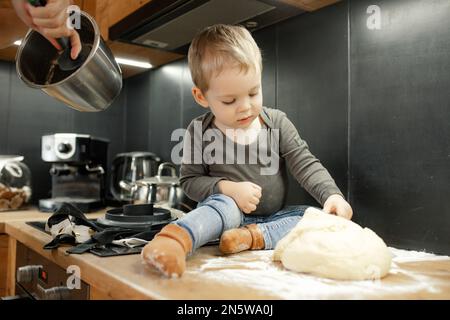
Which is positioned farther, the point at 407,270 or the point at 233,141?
the point at 233,141

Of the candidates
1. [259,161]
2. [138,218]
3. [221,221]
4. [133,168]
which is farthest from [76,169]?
[221,221]

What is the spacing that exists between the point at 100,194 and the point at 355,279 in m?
1.32

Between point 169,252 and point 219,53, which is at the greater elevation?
point 219,53

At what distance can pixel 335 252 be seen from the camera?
60 centimetres

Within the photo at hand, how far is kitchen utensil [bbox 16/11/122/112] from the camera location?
846 mm

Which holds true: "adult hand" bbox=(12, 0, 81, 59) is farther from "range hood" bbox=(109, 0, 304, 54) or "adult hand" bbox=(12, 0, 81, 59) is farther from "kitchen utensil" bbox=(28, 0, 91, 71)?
"range hood" bbox=(109, 0, 304, 54)

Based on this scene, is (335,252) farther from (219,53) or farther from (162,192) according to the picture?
(162,192)

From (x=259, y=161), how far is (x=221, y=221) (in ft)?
0.87

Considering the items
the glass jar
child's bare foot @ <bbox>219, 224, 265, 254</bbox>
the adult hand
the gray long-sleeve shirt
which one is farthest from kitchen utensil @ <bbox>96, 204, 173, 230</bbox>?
the glass jar

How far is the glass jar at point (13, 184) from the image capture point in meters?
1.54
